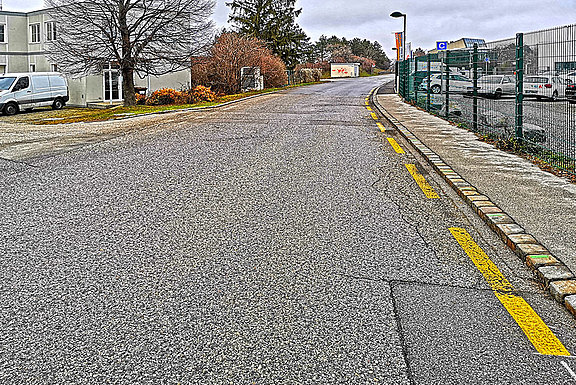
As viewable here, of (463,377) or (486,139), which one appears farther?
(486,139)

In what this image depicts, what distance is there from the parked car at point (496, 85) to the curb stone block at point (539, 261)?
6906 millimetres

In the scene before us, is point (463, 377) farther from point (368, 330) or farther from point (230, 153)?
point (230, 153)

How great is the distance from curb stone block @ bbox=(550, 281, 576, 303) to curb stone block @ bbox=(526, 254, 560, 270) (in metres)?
0.37

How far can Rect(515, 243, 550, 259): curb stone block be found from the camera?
525 centimetres

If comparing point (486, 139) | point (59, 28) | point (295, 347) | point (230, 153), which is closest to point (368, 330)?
point (295, 347)

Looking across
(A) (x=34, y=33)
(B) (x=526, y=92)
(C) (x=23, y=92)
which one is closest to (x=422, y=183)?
(B) (x=526, y=92)

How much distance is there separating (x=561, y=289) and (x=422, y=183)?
4371 mm

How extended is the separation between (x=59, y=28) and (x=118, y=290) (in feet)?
100

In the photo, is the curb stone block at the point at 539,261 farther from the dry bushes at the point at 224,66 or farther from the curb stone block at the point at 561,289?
the dry bushes at the point at 224,66

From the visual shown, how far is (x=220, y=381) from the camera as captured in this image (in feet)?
10.7

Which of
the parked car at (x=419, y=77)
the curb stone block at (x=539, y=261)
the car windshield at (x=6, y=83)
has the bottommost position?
the curb stone block at (x=539, y=261)

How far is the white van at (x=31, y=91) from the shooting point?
33.0 m

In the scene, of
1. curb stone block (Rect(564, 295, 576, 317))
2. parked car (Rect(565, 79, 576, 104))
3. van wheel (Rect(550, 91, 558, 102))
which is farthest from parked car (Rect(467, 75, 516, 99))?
curb stone block (Rect(564, 295, 576, 317))

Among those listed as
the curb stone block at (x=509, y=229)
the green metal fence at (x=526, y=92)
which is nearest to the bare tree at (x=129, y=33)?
the green metal fence at (x=526, y=92)
